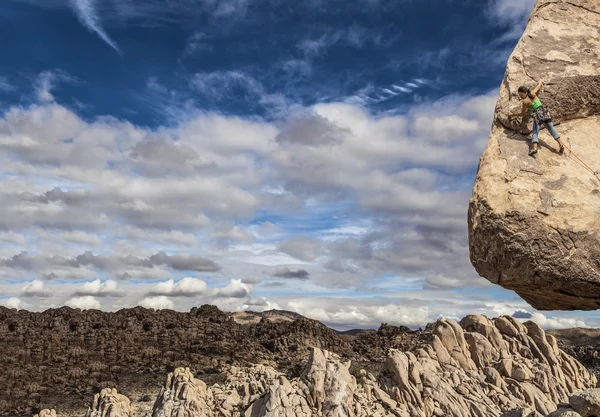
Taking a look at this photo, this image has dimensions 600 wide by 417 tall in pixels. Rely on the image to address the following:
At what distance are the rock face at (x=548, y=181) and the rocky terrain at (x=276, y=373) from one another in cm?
1163

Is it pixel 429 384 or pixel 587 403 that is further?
pixel 429 384

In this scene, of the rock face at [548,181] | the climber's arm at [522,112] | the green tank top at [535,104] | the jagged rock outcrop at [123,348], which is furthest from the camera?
the jagged rock outcrop at [123,348]

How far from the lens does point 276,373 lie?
47.1 m

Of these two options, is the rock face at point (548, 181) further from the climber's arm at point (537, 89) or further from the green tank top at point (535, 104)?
the green tank top at point (535, 104)

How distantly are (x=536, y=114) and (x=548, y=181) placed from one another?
1.50m

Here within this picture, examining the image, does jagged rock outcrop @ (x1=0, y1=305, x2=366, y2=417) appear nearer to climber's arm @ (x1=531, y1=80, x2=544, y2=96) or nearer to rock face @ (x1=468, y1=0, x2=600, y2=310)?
rock face @ (x1=468, y1=0, x2=600, y2=310)

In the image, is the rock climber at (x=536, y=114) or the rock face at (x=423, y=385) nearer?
the rock climber at (x=536, y=114)

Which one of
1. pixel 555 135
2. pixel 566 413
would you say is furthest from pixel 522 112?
pixel 566 413

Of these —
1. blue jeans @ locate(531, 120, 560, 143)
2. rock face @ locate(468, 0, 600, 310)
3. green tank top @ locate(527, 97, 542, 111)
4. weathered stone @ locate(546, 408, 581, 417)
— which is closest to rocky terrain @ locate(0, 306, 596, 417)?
weathered stone @ locate(546, 408, 581, 417)

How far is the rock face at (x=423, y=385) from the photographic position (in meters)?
34.9

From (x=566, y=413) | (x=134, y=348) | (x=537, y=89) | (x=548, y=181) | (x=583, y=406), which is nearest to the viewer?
(x=548, y=181)

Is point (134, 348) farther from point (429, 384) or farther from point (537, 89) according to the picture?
point (537, 89)

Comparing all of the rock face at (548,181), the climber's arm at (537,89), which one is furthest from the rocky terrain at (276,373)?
the climber's arm at (537,89)

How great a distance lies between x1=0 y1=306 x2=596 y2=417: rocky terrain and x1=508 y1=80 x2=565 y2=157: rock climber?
1266 centimetres
